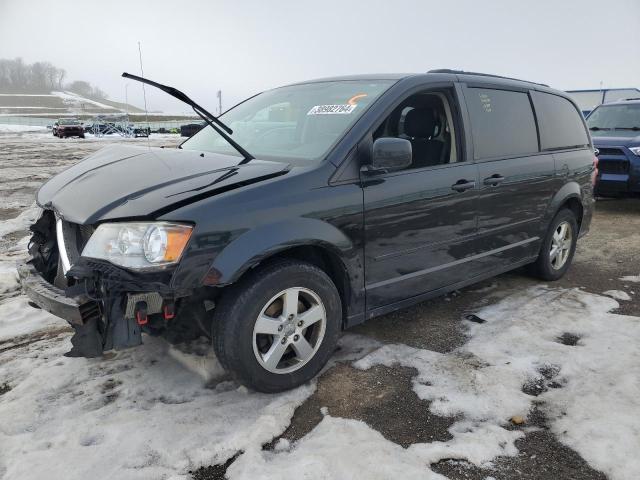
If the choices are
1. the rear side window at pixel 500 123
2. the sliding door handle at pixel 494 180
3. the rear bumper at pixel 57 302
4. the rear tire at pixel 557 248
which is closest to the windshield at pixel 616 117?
the rear tire at pixel 557 248

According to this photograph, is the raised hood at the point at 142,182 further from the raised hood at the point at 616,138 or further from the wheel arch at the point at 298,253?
the raised hood at the point at 616,138

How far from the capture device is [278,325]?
108 inches

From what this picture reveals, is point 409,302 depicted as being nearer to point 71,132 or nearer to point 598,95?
point 598,95

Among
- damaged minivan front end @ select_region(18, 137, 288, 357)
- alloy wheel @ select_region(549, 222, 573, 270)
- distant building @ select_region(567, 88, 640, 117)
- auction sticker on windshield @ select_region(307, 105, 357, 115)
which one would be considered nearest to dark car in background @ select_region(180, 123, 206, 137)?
auction sticker on windshield @ select_region(307, 105, 357, 115)

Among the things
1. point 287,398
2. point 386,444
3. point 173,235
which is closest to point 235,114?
point 173,235

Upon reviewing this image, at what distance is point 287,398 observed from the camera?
111 inches

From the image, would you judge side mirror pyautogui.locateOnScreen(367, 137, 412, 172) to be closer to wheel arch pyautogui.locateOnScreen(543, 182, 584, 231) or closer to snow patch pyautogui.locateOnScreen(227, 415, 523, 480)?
snow patch pyautogui.locateOnScreen(227, 415, 523, 480)

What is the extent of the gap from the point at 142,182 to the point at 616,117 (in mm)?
9254

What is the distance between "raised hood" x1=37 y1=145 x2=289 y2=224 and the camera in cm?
253

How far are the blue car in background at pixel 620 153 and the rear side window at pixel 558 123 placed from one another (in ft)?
11.6

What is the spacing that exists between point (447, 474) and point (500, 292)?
2653mm

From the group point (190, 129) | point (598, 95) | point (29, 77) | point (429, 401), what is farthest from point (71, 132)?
point (29, 77)

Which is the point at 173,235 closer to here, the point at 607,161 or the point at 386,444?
the point at 386,444

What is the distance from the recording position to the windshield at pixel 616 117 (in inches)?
353
